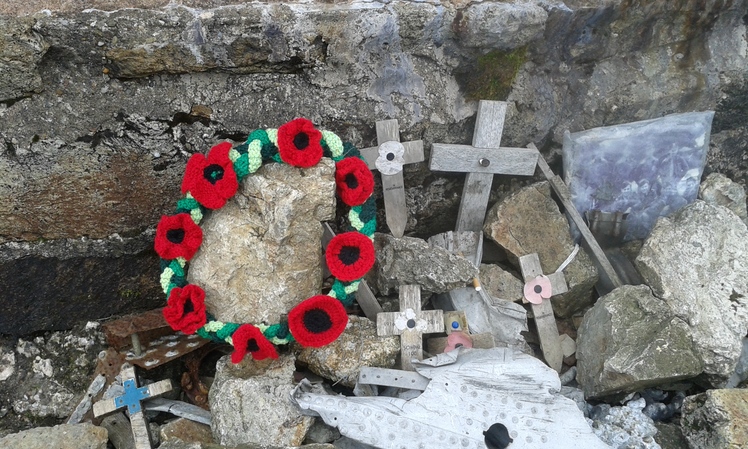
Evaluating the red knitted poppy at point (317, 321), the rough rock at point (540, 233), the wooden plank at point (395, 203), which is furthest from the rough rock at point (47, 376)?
the rough rock at point (540, 233)

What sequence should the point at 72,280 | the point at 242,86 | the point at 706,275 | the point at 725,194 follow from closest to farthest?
the point at 242,86 → the point at 72,280 → the point at 706,275 → the point at 725,194

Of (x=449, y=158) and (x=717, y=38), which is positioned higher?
(x=717, y=38)

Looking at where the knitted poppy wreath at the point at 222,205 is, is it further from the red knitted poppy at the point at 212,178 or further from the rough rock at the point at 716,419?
the rough rock at the point at 716,419

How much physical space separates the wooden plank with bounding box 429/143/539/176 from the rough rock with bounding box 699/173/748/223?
1.07 m

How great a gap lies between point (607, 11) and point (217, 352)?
2.83 meters

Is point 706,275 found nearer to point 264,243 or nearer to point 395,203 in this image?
point 395,203

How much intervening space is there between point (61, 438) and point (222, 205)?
120cm

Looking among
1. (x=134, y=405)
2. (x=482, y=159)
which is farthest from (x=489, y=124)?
(x=134, y=405)

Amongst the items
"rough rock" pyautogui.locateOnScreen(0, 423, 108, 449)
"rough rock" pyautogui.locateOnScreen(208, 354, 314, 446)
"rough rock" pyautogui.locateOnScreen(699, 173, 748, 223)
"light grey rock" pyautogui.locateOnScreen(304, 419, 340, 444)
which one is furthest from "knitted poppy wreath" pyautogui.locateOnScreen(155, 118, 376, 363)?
"rough rock" pyautogui.locateOnScreen(699, 173, 748, 223)

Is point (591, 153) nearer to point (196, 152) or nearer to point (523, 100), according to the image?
point (523, 100)

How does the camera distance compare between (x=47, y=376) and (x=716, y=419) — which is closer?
(x=716, y=419)

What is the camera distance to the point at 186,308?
288 centimetres

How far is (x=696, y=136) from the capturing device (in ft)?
12.2

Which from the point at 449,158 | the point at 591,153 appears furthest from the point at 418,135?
the point at 591,153
